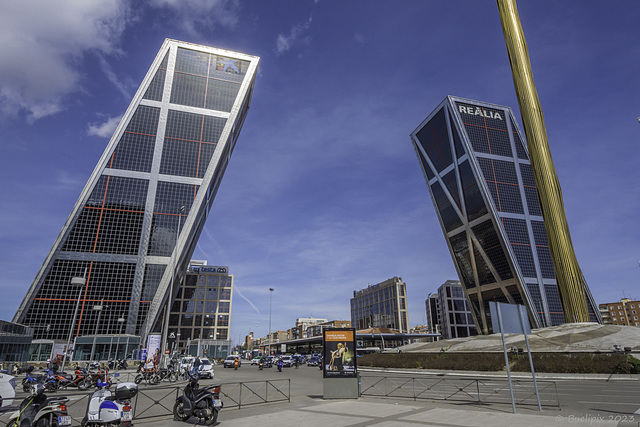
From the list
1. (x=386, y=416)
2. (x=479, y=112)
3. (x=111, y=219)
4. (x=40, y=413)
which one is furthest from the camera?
(x=479, y=112)

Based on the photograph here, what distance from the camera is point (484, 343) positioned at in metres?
43.8

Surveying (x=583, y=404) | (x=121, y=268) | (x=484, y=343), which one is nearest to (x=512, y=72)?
(x=484, y=343)

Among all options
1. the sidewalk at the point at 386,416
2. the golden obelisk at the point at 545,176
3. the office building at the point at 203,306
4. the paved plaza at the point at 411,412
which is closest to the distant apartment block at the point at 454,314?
the office building at the point at 203,306

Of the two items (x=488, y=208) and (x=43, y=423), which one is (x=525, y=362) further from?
(x=488, y=208)

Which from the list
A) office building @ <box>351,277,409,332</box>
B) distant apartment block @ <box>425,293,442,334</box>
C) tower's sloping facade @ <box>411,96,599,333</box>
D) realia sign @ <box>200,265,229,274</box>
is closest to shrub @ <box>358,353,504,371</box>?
tower's sloping facade @ <box>411,96,599,333</box>

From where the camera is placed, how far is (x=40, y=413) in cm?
892

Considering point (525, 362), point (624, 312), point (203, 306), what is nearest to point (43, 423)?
point (525, 362)

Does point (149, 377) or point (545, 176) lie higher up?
point (545, 176)

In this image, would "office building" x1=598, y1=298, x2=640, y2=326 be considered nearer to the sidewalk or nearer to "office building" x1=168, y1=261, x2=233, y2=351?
"office building" x1=168, y1=261, x2=233, y2=351

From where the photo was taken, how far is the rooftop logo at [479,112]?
8950 centimetres

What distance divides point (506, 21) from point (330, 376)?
55.0 m

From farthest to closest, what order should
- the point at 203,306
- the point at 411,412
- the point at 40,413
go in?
the point at 203,306 → the point at 411,412 → the point at 40,413

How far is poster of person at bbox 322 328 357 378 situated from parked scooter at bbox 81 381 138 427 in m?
8.27

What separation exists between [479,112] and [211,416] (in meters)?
95.7
